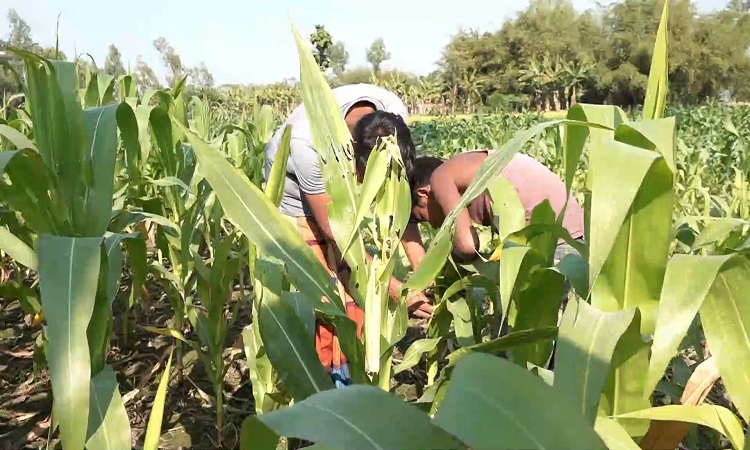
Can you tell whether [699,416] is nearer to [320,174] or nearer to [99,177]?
[99,177]

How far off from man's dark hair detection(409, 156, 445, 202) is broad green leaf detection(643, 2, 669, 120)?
1260 mm

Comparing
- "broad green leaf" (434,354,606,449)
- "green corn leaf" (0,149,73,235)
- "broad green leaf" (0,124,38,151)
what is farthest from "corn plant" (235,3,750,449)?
"broad green leaf" (0,124,38,151)

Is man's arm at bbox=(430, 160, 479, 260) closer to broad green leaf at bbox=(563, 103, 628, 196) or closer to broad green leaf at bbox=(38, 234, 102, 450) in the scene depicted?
broad green leaf at bbox=(563, 103, 628, 196)

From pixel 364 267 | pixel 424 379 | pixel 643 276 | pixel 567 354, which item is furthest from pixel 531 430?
pixel 424 379

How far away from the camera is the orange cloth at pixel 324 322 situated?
2.17m

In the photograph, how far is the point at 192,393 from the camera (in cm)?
242

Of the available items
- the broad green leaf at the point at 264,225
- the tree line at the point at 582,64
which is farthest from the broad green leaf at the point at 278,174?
the tree line at the point at 582,64

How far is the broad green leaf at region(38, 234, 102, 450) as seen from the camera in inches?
38.8

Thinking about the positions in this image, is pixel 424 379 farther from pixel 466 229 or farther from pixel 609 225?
pixel 609 225

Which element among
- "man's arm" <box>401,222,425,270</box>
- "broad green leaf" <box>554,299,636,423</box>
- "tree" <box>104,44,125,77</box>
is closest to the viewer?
"broad green leaf" <box>554,299,636,423</box>

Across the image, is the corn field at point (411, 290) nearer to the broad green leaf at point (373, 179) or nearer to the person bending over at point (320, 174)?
the broad green leaf at point (373, 179)

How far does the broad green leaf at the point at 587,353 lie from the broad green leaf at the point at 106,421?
0.77 metres

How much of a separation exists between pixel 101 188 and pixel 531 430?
1.03 meters

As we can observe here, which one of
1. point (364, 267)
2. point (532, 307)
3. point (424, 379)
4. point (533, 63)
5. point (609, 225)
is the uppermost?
point (533, 63)
